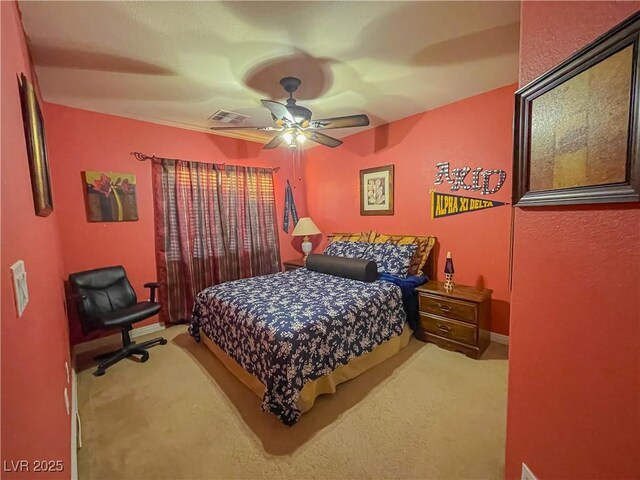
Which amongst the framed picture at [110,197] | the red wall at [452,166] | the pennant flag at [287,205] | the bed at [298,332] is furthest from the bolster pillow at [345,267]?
the framed picture at [110,197]

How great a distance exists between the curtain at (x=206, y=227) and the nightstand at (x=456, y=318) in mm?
2387

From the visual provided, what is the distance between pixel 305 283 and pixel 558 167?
7.62ft

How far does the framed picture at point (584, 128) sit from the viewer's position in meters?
0.73

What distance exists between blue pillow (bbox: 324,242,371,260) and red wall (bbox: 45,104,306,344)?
208cm

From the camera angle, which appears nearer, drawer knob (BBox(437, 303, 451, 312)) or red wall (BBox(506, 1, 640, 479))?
red wall (BBox(506, 1, 640, 479))

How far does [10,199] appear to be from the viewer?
81 centimetres

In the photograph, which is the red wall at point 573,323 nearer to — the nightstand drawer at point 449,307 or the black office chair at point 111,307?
the nightstand drawer at point 449,307

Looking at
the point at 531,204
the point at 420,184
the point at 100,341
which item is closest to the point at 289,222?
the point at 420,184

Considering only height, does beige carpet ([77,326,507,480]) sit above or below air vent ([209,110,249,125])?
below

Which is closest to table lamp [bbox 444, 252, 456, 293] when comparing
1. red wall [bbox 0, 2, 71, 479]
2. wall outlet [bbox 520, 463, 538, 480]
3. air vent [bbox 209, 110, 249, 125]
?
wall outlet [bbox 520, 463, 538, 480]

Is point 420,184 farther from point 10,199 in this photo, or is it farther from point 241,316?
point 10,199

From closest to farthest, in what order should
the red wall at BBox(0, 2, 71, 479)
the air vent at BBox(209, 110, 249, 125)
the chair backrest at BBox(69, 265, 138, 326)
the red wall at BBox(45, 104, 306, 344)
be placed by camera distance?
1. the red wall at BBox(0, 2, 71, 479)
2. the chair backrest at BBox(69, 265, 138, 326)
3. the red wall at BBox(45, 104, 306, 344)
4. the air vent at BBox(209, 110, 249, 125)

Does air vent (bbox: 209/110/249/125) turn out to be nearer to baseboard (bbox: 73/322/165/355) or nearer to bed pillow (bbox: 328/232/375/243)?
bed pillow (bbox: 328/232/375/243)

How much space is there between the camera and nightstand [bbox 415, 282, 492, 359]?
2.50 meters
